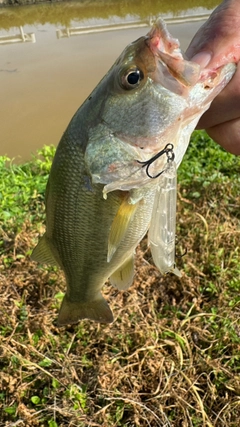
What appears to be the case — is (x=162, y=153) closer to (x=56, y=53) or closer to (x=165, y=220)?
(x=165, y=220)

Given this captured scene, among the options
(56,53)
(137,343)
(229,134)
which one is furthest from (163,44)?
(56,53)

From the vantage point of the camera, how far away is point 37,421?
7.70 feet

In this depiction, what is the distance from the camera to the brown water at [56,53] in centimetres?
665

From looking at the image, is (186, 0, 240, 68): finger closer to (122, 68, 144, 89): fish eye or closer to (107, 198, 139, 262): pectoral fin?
(122, 68, 144, 89): fish eye

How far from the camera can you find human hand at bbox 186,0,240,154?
121 cm

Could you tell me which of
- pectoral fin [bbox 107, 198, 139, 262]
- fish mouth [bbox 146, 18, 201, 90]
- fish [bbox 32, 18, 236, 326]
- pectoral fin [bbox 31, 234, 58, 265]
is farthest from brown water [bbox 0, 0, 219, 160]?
fish mouth [bbox 146, 18, 201, 90]

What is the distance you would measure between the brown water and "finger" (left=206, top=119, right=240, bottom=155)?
182 inches

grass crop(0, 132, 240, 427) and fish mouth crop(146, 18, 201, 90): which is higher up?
fish mouth crop(146, 18, 201, 90)

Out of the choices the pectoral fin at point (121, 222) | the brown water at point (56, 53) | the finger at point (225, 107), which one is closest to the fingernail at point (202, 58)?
the finger at point (225, 107)

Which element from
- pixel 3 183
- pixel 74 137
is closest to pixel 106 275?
pixel 74 137

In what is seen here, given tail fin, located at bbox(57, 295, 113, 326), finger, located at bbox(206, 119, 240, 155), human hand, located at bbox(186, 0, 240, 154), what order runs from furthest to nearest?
tail fin, located at bbox(57, 295, 113, 326) → finger, located at bbox(206, 119, 240, 155) → human hand, located at bbox(186, 0, 240, 154)

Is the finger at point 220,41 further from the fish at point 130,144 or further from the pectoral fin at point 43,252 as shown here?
the pectoral fin at point 43,252

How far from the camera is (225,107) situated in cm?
138

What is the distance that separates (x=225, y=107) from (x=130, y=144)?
383 millimetres
